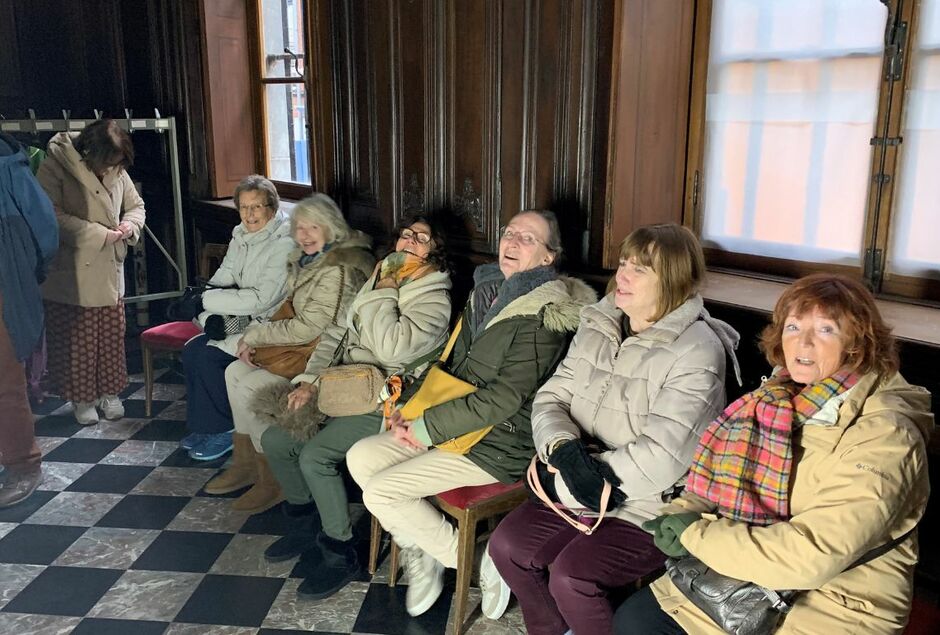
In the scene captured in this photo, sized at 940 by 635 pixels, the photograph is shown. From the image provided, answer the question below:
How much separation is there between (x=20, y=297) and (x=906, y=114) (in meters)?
3.16

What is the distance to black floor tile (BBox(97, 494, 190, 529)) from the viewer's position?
3117mm

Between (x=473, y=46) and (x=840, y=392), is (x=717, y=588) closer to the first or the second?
(x=840, y=392)

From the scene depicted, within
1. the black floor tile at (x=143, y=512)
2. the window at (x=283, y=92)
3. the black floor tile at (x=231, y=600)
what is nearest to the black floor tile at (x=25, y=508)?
the black floor tile at (x=143, y=512)

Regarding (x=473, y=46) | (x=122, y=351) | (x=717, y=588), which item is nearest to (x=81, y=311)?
(x=122, y=351)

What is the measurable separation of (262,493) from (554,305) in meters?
1.47

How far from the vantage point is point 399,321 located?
285 centimetres

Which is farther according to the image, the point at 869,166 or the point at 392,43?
the point at 392,43

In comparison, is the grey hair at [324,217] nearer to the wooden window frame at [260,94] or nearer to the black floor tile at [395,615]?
the wooden window frame at [260,94]

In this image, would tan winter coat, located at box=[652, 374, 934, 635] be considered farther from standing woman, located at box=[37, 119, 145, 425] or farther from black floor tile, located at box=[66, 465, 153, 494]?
standing woman, located at box=[37, 119, 145, 425]

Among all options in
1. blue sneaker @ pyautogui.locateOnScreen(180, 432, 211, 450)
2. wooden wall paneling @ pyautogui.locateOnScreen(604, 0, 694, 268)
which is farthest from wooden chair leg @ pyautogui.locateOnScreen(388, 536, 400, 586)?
blue sneaker @ pyautogui.locateOnScreen(180, 432, 211, 450)

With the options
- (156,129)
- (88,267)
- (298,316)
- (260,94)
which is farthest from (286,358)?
(260,94)

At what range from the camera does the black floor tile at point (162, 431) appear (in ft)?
12.8

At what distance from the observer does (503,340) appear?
2.47 meters

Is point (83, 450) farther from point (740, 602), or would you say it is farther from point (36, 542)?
point (740, 602)
